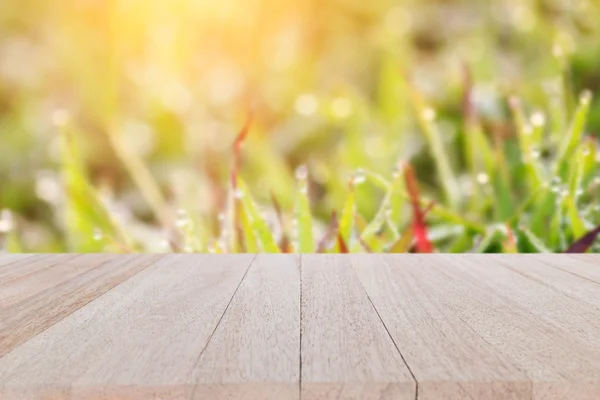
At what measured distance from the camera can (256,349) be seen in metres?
0.60

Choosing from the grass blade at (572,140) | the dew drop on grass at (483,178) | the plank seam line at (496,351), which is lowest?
the plank seam line at (496,351)

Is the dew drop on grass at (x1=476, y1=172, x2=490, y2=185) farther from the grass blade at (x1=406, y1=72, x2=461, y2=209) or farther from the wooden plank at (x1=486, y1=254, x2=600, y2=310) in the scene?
the wooden plank at (x1=486, y1=254, x2=600, y2=310)

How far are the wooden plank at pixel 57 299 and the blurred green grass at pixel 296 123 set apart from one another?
160 mm

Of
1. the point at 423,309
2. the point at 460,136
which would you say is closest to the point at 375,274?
the point at 423,309

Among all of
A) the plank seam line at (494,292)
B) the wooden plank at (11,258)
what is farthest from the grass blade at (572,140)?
the wooden plank at (11,258)

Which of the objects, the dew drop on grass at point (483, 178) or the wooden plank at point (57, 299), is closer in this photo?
the wooden plank at point (57, 299)

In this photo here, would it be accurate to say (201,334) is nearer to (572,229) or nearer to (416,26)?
(572,229)

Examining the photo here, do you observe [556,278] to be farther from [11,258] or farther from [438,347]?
[11,258]

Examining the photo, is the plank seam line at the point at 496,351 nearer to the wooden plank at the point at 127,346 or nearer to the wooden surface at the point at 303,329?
the wooden surface at the point at 303,329

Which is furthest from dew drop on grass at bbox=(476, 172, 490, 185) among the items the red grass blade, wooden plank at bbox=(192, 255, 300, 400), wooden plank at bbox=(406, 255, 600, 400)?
wooden plank at bbox=(192, 255, 300, 400)

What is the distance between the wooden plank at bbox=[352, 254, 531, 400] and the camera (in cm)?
53

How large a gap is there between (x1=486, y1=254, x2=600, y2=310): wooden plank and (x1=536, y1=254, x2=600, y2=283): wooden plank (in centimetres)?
1

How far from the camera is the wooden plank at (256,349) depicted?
1.73ft

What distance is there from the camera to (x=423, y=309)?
73cm
